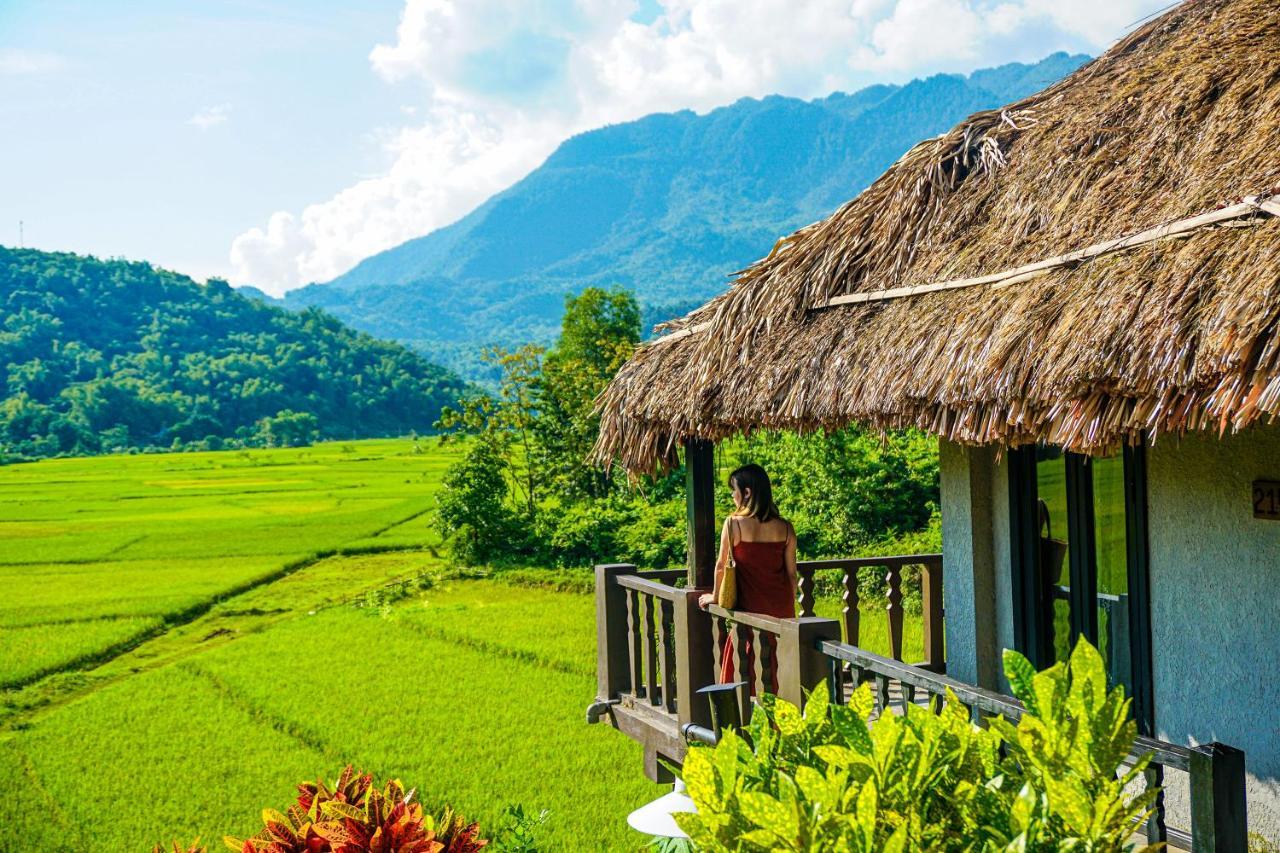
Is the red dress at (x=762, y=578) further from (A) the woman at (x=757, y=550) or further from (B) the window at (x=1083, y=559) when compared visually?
(B) the window at (x=1083, y=559)

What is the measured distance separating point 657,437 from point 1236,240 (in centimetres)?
356

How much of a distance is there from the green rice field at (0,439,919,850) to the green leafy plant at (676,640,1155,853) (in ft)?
16.9

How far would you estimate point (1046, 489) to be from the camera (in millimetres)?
5152

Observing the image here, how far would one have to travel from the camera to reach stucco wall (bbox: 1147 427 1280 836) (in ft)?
13.3

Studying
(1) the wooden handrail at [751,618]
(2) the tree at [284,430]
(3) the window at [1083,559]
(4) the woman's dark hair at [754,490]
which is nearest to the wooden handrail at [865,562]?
(1) the wooden handrail at [751,618]

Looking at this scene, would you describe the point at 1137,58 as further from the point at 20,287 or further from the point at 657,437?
the point at 20,287

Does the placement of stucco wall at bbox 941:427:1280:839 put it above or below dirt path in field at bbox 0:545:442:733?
above

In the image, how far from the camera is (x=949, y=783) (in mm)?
2090

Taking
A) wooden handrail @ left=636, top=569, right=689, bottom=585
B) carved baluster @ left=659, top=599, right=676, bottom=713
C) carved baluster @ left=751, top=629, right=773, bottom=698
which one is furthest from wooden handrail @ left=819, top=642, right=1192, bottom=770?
wooden handrail @ left=636, top=569, right=689, bottom=585

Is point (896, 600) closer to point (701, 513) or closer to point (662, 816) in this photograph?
point (701, 513)

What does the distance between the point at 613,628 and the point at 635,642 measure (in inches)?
7.1

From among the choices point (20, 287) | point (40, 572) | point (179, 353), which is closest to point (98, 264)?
point (20, 287)

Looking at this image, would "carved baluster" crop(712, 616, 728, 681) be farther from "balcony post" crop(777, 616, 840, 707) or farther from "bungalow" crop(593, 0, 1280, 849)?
"balcony post" crop(777, 616, 840, 707)

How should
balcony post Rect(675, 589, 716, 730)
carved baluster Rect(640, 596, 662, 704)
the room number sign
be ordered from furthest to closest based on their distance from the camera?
carved baluster Rect(640, 596, 662, 704)
balcony post Rect(675, 589, 716, 730)
the room number sign
